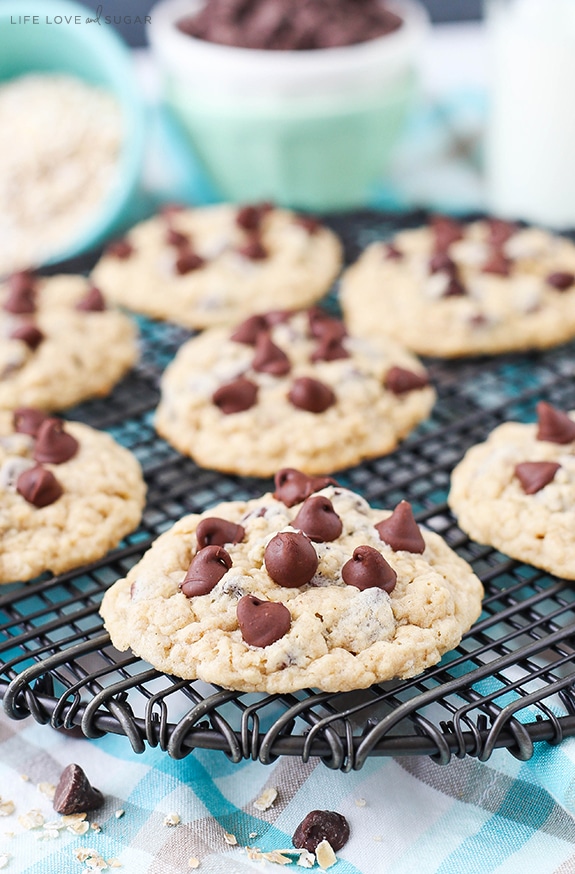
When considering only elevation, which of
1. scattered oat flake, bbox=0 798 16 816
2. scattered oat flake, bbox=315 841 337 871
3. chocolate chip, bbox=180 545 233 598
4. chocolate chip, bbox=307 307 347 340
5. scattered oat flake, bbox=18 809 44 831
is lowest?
scattered oat flake, bbox=0 798 16 816

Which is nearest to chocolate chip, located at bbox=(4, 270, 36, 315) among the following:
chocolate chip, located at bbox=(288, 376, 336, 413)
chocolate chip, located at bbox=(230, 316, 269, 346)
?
chocolate chip, located at bbox=(230, 316, 269, 346)

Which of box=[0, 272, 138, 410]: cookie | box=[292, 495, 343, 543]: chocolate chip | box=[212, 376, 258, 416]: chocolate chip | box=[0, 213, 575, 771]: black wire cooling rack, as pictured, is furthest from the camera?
box=[0, 272, 138, 410]: cookie

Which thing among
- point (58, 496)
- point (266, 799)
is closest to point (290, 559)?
point (266, 799)

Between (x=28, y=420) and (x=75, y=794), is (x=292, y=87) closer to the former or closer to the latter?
(x=28, y=420)

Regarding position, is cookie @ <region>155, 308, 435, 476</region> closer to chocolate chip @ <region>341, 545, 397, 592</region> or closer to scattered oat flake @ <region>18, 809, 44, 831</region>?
chocolate chip @ <region>341, 545, 397, 592</region>

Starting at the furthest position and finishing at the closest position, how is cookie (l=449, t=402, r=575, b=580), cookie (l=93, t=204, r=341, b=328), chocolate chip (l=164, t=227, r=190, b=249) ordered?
chocolate chip (l=164, t=227, r=190, b=249)
cookie (l=93, t=204, r=341, b=328)
cookie (l=449, t=402, r=575, b=580)

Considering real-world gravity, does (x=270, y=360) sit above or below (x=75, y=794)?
above

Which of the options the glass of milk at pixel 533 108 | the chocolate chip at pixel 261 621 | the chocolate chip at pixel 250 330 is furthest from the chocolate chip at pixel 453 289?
the chocolate chip at pixel 261 621
